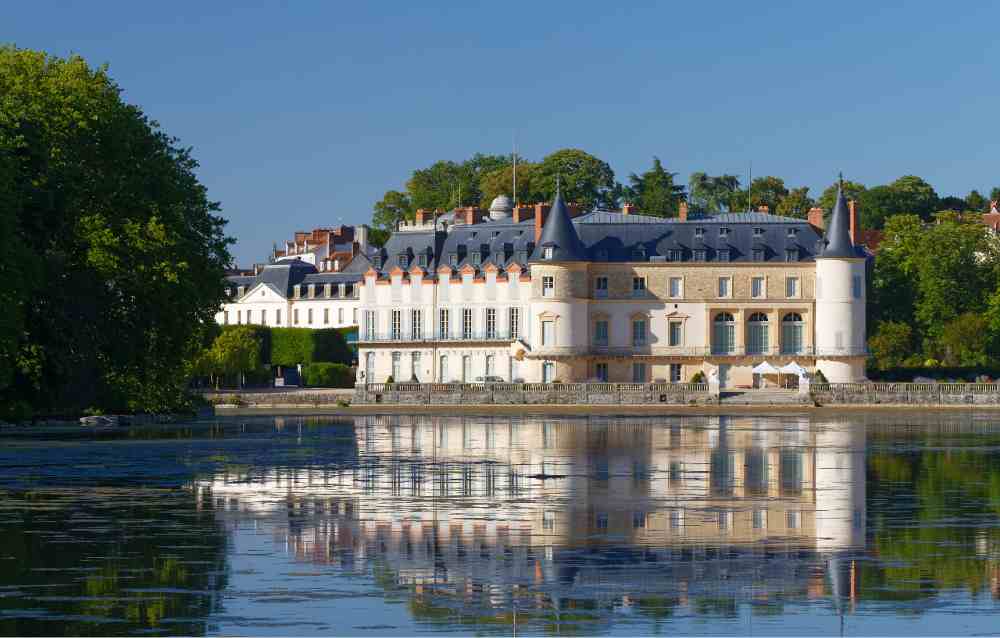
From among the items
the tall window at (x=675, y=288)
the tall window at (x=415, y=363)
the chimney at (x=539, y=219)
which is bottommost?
the tall window at (x=415, y=363)

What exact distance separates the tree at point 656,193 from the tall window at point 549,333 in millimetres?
39007

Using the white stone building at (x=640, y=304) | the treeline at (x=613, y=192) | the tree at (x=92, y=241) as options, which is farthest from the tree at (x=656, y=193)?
the tree at (x=92, y=241)

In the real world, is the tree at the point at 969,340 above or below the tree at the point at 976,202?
below

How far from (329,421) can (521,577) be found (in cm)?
5610

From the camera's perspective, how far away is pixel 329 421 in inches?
3046

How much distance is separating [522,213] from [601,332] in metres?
13.9

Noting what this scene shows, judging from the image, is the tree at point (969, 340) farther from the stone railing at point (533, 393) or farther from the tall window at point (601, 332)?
the tall window at point (601, 332)

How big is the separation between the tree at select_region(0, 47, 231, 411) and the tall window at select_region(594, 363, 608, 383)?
39.8 metres

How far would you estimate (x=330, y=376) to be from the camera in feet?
392

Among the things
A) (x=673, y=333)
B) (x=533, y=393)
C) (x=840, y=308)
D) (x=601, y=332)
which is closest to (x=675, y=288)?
(x=673, y=333)

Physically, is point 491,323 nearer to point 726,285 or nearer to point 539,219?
point 539,219

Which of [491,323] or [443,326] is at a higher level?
[491,323]

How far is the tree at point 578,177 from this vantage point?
14375cm

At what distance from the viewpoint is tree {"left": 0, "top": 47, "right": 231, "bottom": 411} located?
61594mm
